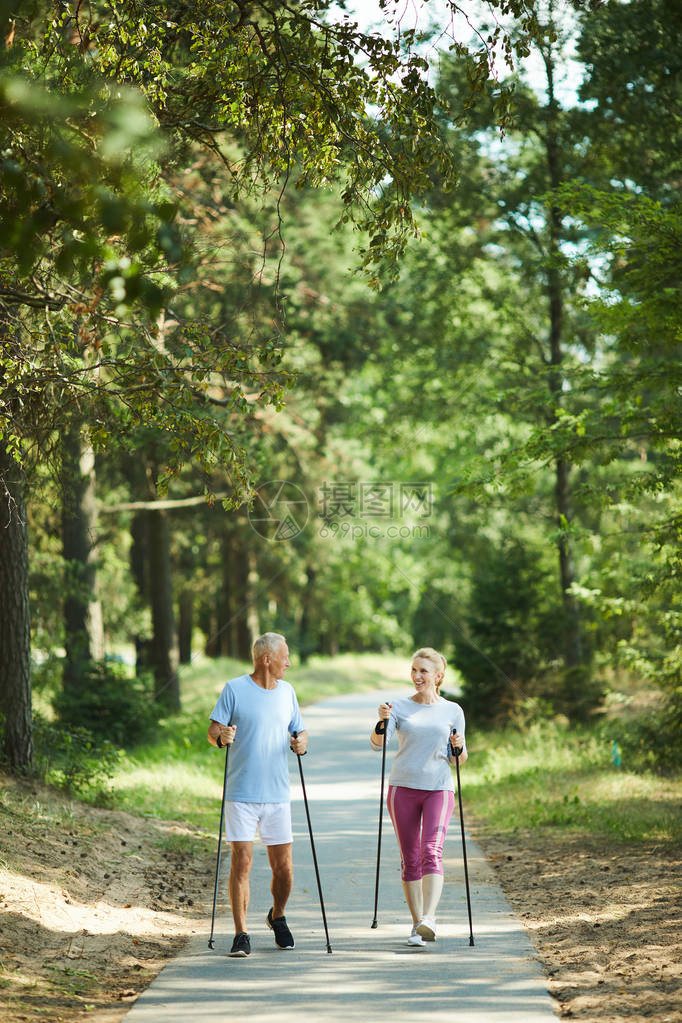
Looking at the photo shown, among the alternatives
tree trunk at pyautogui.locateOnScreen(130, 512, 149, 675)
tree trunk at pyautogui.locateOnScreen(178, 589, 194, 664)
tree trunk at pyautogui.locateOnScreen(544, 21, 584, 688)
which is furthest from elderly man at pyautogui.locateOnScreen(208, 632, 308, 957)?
tree trunk at pyautogui.locateOnScreen(178, 589, 194, 664)

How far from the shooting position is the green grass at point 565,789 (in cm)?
1129

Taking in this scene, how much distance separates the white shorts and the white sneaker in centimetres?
102

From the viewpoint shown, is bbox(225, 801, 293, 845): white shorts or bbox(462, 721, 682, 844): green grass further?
bbox(462, 721, 682, 844): green grass

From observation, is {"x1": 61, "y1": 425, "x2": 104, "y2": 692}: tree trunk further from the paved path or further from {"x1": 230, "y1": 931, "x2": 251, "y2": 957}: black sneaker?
{"x1": 230, "y1": 931, "x2": 251, "y2": 957}: black sneaker

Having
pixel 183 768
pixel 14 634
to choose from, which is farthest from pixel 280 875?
pixel 183 768

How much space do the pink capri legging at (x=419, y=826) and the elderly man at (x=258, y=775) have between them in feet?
2.66

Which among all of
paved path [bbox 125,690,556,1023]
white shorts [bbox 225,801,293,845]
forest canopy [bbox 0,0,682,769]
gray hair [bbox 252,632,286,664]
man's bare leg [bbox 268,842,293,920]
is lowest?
paved path [bbox 125,690,556,1023]

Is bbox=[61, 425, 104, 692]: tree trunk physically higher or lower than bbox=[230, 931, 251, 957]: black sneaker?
higher

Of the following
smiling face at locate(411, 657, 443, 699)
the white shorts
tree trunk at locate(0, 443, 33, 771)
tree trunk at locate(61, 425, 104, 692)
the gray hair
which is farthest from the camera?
tree trunk at locate(61, 425, 104, 692)

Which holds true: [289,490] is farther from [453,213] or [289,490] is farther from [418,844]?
[418,844]

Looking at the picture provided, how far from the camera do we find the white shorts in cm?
671

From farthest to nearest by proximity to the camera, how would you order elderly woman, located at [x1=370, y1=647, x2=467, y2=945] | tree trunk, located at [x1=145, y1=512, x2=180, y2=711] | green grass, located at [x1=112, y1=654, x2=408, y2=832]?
tree trunk, located at [x1=145, y1=512, x2=180, y2=711]
green grass, located at [x1=112, y1=654, x2=408, y2=832]
elderly woman, located at [x1=370, y1=647, x2=467, y2=945]

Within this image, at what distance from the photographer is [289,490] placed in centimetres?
2441

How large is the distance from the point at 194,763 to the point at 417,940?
9818 millimetres
